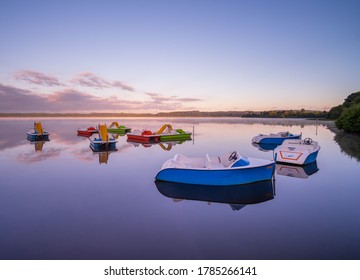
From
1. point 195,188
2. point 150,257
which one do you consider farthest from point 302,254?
point 195,188

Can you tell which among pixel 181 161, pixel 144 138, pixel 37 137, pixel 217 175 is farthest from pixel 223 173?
pixel 37 137

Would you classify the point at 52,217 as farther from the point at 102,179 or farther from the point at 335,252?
the point at 335,252

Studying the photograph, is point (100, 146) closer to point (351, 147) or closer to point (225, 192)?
point (225, 192)

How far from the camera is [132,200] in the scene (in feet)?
29.5

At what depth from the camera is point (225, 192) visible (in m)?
9.66

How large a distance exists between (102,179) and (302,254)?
961 cm

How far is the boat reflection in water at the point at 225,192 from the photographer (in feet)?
29.0

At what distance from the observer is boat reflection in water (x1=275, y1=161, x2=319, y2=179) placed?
1299 cm

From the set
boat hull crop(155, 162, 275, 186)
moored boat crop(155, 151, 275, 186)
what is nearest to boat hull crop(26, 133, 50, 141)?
moored boat crop(155, 151, 275, 186)

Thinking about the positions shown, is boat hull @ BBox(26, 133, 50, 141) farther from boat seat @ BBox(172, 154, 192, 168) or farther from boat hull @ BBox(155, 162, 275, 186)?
boat hull @ BBox(155, 162, 275, 186)

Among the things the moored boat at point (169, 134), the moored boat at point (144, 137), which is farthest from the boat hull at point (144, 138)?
the moored boat at point (169, 134)

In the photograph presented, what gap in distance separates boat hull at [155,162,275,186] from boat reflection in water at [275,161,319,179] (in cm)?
331

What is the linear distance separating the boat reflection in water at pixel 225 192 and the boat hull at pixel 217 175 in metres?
0.23

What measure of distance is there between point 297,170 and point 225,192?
677cm
